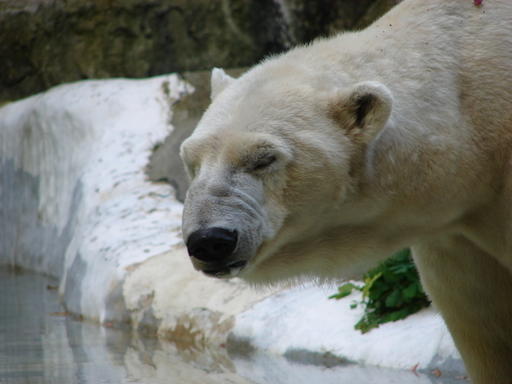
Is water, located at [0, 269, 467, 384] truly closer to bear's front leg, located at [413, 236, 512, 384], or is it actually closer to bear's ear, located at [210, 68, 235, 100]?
bear's front leg, located at [413, 236, 512, 384]

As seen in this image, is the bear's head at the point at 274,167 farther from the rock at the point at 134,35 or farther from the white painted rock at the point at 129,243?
the rock at the point at 134,35

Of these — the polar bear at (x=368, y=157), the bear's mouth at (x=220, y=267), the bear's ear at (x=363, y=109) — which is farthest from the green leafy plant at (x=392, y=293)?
the bear's mouth at (x=220, y=267)

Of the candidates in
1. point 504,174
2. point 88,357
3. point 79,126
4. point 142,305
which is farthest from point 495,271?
point 79,126

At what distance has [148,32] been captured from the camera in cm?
1193

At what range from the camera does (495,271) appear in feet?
12.2

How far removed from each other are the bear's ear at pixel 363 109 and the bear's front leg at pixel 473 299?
2.33ft

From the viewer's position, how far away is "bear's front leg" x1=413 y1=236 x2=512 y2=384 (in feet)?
12.3

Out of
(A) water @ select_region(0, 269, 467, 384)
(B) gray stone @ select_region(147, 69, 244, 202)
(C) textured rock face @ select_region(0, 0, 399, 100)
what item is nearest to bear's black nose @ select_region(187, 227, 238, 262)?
(A) water @ select_region(0, 269, 467, 384)

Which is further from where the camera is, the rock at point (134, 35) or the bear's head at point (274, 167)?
the rock at point (134, 35)

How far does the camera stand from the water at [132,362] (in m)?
5.01

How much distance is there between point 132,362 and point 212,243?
2825 millimetres

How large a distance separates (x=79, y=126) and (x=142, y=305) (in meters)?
3.60

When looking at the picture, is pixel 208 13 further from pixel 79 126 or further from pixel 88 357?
pixel 88 357

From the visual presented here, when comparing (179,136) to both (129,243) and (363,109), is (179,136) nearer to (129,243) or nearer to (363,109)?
(129,243)
